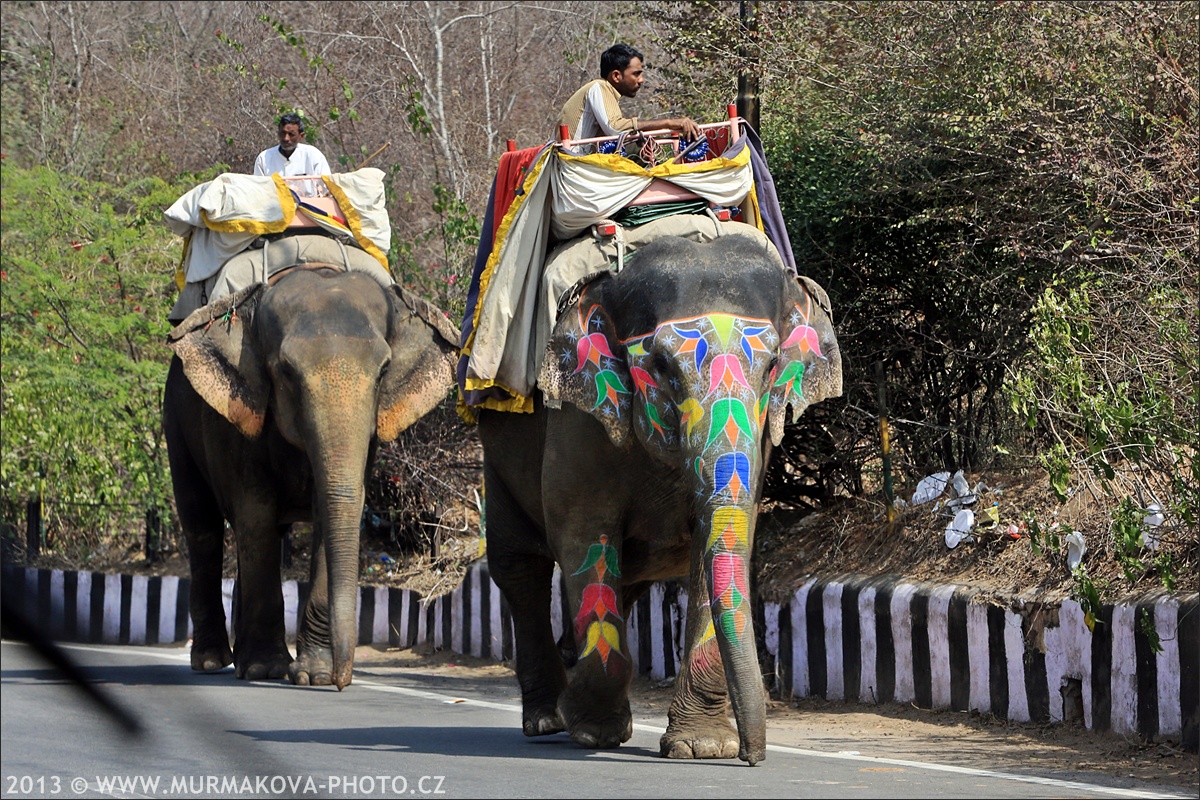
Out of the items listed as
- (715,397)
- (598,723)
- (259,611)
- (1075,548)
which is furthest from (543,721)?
(259,611)

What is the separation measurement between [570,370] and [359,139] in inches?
536

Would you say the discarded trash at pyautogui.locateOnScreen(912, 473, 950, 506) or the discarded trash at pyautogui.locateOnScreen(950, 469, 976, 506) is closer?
the discarded trash at pyautogui.locateOnScreen(950, 469, 976, 506)

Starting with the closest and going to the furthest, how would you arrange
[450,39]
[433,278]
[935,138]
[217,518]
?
1. [935,138]
2. [217,518]
3. [433,278]
4. [450,39]

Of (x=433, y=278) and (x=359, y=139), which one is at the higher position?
(x=359, y=139)

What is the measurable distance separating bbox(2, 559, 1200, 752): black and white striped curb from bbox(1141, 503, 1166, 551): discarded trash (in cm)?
37

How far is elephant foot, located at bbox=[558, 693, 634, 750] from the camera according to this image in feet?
24.0

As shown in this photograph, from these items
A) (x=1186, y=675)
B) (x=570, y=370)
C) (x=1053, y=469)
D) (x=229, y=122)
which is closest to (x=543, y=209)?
(x=570, y=370)

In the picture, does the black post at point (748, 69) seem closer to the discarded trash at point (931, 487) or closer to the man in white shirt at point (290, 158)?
the discarded trash at point (931, 487)

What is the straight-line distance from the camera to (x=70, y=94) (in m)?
1.80

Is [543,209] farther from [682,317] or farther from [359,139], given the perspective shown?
[359,139]

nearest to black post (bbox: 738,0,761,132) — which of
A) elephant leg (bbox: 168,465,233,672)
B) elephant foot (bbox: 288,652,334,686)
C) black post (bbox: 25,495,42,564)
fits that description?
elephant foot (bbox: 288,652,334,686)

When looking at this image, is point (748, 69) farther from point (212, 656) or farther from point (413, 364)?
point (212, 656)

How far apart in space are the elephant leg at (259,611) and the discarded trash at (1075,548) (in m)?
4.92

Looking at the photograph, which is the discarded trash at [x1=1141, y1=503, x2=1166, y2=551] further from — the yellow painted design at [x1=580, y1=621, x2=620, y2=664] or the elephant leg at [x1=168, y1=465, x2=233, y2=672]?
the elephant leg at [x1=168, y1=465, x2=233, y2=672]
